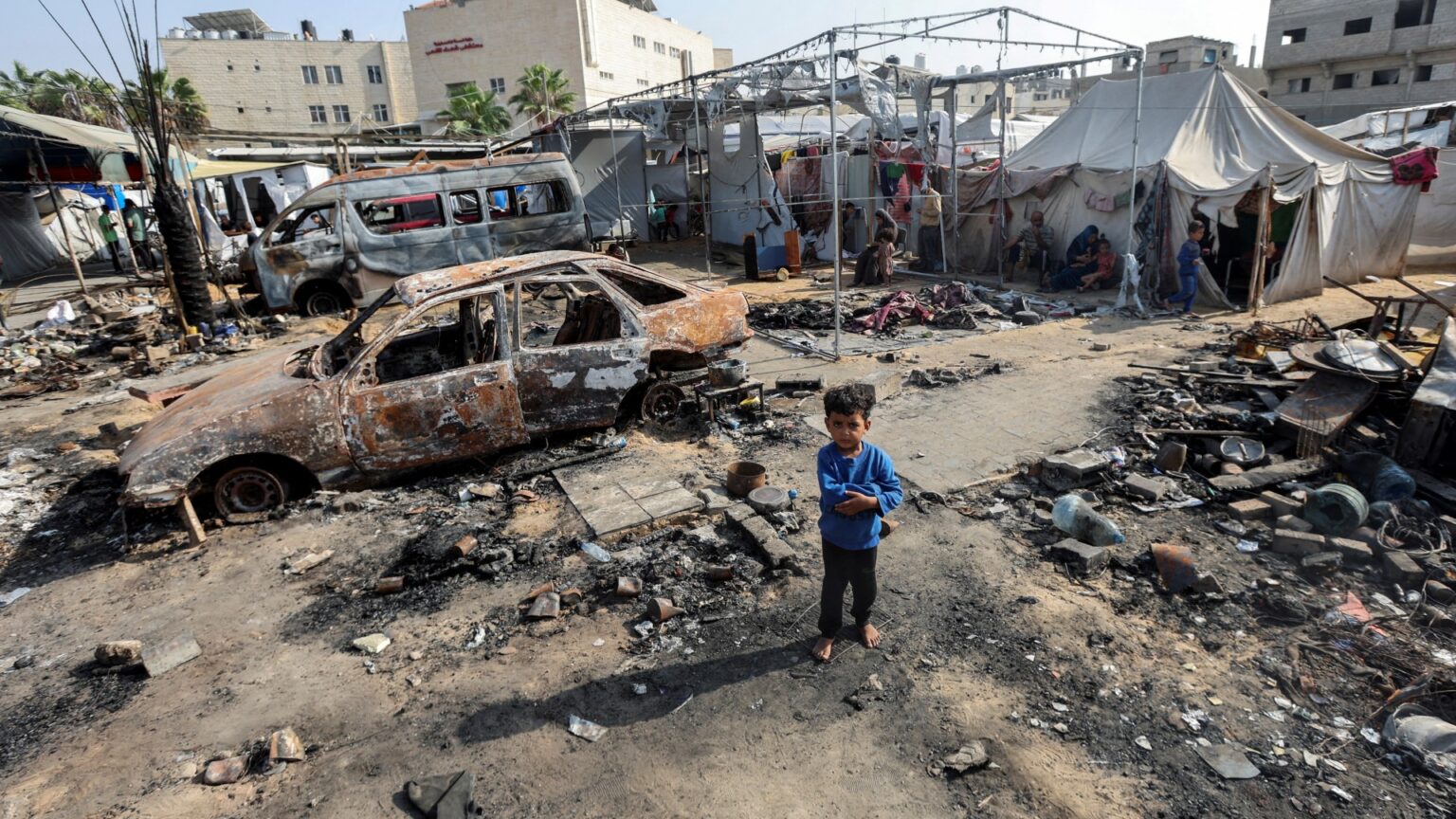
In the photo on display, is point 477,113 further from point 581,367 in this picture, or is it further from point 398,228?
point 581,367

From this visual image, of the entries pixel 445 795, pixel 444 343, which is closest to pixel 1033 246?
pixel 444 343

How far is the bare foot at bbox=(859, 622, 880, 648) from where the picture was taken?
3.56 m

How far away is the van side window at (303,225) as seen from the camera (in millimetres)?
11148

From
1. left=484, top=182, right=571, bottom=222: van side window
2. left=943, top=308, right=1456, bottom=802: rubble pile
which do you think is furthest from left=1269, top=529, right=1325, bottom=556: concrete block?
left=484, top=182, right=571, bottom=222: van side window

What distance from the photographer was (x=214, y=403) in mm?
5082

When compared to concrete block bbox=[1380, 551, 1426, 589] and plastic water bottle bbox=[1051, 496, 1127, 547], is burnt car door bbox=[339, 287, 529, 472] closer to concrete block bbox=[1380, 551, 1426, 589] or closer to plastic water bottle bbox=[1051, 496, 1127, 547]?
plastic water bottle bbox=[1051, 496, 1127, 547]

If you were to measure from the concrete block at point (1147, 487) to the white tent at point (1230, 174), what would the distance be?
779cm

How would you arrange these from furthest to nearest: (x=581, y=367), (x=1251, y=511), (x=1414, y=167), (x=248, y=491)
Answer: (x=1414, y=167)
(x=581, y=367)
(x=248, y=491)
(x=1251, y=511)

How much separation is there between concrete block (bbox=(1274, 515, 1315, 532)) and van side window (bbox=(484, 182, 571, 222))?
35.3ft

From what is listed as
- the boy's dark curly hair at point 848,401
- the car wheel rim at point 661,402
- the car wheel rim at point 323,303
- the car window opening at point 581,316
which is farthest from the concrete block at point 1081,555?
the car wheel rim at point 323,303

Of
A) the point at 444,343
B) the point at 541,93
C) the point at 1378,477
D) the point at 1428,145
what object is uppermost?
the point at 541,93

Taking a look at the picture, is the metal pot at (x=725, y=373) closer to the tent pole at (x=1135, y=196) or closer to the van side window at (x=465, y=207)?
the van side window at (x=465, y=207)

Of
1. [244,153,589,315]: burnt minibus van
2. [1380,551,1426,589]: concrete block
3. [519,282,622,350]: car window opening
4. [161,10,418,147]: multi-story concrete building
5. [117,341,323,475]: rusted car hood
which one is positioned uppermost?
[161,10,418,147]: multi-story concrete building

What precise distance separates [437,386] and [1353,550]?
583 centimetres
